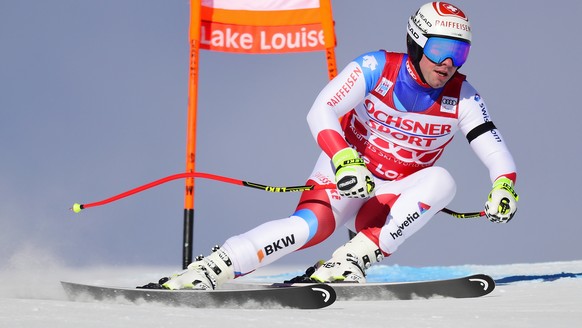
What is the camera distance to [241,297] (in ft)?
14.7

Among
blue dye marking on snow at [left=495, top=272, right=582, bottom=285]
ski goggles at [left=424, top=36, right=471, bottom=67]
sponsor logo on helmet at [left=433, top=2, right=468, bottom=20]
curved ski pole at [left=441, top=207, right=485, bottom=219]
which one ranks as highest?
sponsor logo on helmet at [left=433, top=2, right=468, bottom=20]

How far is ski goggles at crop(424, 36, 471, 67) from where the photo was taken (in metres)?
5.34

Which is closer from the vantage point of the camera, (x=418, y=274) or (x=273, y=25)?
(x=273, y=25)

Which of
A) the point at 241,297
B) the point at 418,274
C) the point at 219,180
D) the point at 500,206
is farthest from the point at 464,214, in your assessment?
the point at 418,274

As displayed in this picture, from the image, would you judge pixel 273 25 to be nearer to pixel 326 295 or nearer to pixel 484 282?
pixel 484 282

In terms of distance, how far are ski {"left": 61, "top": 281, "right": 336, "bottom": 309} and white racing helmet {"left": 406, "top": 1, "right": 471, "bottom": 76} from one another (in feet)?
5.90

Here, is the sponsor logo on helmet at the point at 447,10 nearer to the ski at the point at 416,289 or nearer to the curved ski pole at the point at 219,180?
the curved ski pole at the point at 219,180

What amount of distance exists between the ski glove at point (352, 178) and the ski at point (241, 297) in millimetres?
817

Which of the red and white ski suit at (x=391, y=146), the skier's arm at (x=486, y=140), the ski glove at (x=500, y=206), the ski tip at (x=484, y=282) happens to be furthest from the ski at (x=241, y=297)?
the skier's arm at (x=486, y=140)

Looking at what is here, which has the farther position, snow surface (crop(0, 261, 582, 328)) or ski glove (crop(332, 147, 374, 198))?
ski glove (crop(332, 147, 374, 198))

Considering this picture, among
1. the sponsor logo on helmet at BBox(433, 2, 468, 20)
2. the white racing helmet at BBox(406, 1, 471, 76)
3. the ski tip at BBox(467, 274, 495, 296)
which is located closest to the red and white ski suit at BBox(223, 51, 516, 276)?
the white racing helmet at BBox(406, 1, 471, 76)

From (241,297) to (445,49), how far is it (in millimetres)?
1976

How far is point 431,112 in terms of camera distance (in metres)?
5.59

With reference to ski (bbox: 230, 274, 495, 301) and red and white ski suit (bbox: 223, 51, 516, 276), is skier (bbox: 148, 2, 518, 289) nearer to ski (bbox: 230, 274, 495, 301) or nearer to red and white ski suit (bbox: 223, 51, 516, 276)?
red and white ski suit (bbox: 223, 51, 516, 276)
